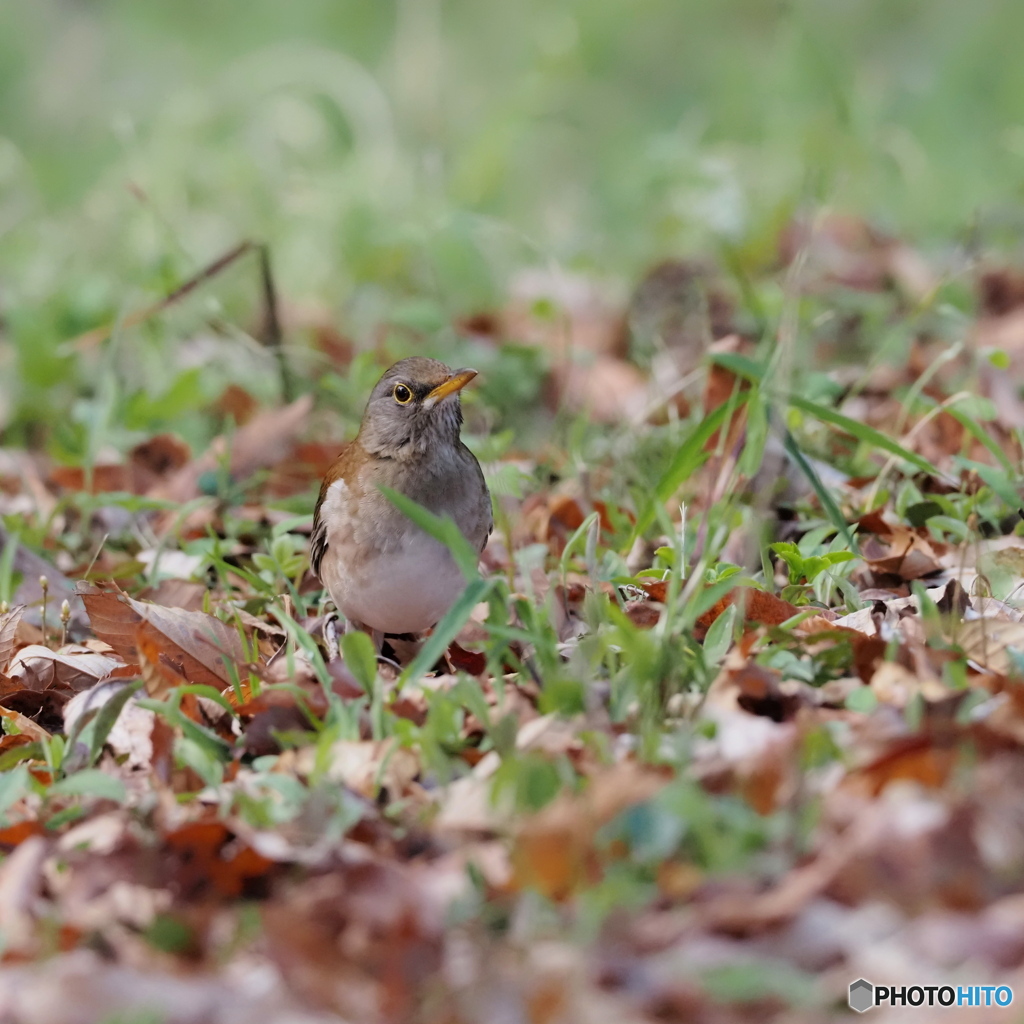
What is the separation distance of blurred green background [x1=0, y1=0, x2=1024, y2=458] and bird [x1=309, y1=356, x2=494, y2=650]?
0.85 meters

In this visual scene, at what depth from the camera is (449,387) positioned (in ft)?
16.0

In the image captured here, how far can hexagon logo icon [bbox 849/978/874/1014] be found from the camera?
2.53 m

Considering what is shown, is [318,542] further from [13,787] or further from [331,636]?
[13,787]

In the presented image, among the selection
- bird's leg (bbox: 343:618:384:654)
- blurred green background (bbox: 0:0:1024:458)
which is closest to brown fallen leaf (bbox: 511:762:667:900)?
bird's leg (bbox: 343:618:384:654)

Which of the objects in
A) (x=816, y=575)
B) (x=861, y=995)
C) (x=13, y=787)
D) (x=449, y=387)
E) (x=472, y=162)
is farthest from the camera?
(x=472, y=162)

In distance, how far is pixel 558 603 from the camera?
4.35 meters

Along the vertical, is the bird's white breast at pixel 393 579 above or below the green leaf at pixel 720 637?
above

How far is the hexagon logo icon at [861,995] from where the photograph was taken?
253 centimetres

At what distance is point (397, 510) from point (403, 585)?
0.23 m

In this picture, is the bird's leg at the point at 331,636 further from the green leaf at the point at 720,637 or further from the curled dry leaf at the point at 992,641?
the curled dry leaf at the point at 992,641

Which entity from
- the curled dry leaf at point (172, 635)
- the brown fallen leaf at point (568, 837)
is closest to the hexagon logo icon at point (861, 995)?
the brown fallen leaf at point (568, 837)

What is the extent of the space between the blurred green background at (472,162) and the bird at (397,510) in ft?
2.80

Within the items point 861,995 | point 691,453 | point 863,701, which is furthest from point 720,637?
point 861,995

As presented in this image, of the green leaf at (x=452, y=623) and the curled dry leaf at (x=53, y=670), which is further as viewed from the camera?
the curled dry leaf at (x=53, y=670)
